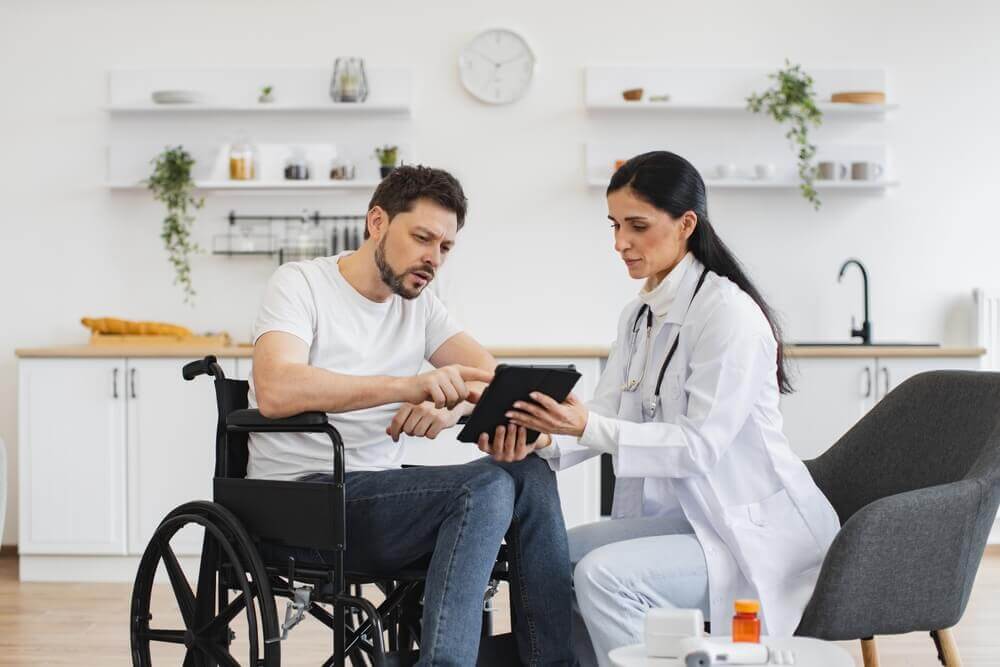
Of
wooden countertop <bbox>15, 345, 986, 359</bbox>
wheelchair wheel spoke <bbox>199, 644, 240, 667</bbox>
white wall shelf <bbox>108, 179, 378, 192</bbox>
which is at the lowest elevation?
wheelchair wheel spoke <bbox>199, 644, 240, 667</bbox>

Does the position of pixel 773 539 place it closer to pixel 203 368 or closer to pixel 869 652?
pixel 869 652

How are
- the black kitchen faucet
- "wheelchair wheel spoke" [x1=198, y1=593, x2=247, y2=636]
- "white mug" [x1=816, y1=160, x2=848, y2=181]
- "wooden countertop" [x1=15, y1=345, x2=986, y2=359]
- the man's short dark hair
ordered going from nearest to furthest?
"wheelchair wheel spoke" [x1=198, y1=593, x2=247, y2=636] < the man's short dark hair < "wooden countertop" [x1=15, y1=345, x2=986, y2=359] < the black kitchen faucet < "white mug" [x1=816, y1=160, x2=848, y2=181]

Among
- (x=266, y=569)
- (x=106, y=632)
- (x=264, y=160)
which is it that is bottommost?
(x=106, y=632)

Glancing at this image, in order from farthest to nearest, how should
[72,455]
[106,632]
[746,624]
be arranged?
[72,455] → [106,632] → [746,624]

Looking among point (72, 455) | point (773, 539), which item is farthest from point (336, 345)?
point (72, 455)

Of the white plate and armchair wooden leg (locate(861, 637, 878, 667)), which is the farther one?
the white plate

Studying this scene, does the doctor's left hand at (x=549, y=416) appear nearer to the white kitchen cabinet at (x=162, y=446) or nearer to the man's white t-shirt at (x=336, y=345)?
the man's white t-shirt at (x=336, y=345)

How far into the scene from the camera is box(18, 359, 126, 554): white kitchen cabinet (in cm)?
426

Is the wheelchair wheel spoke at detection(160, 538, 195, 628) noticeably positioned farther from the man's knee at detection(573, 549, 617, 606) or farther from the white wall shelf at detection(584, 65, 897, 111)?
the white wall shelf at detection(584, 65, 897, 111)

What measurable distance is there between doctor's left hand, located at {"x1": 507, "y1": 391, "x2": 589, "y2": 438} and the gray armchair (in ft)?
1.60

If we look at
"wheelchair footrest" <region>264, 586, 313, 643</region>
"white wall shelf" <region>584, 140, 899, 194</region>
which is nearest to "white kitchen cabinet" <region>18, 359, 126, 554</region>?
"white wall shelf" <region>584, 140, 899, 194</region>

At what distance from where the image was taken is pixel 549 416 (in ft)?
6.85

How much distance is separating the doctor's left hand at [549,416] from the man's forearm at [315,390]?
23 centimetres

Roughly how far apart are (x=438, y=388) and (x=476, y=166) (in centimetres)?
280
